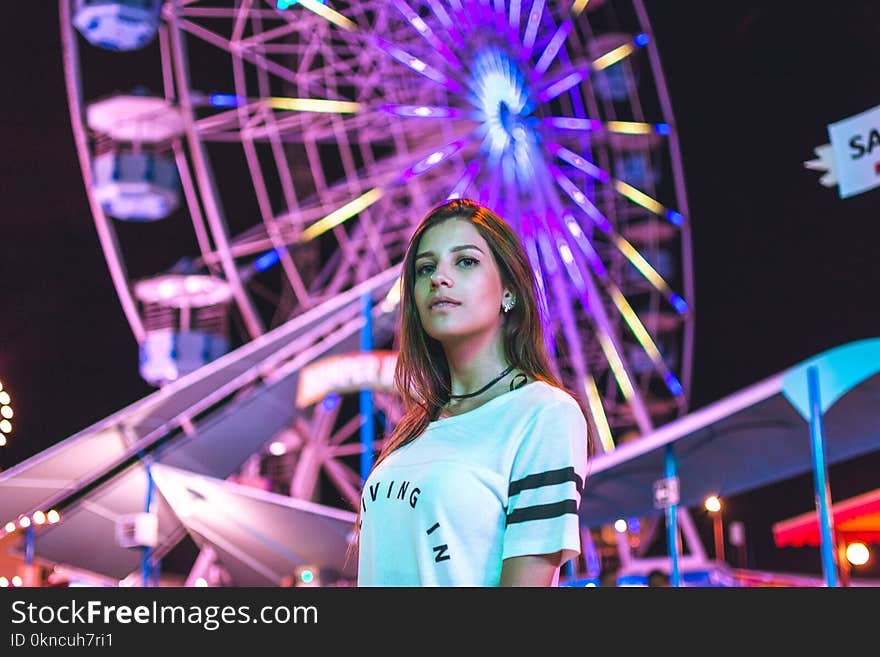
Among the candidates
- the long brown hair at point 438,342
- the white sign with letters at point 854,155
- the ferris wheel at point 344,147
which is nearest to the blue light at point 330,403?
the ferris wheel at point 344,147

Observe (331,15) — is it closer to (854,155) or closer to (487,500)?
(854,155)

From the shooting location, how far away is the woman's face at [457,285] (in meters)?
1.90

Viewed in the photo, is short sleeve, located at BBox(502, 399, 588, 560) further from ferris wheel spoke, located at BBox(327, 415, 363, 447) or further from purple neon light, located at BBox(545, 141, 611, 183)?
ferris wheel spoke, located at BBox(327, 415, 363, 447)

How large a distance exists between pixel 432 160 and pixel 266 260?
243 cm

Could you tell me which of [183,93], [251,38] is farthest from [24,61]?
[251,38]

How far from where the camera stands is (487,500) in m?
1.70

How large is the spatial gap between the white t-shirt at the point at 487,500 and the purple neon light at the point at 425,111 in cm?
1255

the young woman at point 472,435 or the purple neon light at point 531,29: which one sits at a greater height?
the purple neon light at point 531,29

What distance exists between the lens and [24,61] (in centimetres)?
1355

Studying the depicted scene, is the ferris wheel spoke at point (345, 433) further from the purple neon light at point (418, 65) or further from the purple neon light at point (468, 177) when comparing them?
the purple neon light at point (418, 65)

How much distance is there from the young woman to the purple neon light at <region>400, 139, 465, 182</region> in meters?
12.3
